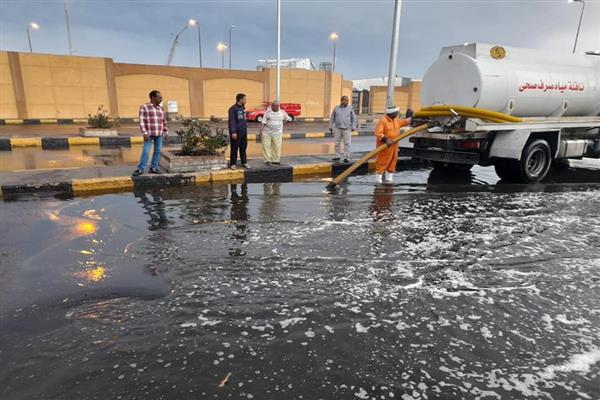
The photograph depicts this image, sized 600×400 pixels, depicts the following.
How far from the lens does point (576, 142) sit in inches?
360

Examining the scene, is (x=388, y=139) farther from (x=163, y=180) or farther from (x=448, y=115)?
(x=163, y=180)

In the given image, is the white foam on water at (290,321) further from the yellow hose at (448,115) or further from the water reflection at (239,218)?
the yellow hose at (448,115)

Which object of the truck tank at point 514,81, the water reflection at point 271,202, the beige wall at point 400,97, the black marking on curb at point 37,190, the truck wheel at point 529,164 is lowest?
the water reflection at point 271,202

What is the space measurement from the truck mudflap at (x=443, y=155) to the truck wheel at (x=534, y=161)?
107cm

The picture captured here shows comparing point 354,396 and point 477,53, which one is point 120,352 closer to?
point 354,396

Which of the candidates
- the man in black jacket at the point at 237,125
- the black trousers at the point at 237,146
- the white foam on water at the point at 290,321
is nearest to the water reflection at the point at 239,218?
the black trousers at the point at 237,146

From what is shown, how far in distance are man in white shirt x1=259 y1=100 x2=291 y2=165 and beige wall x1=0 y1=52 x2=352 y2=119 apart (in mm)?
21689

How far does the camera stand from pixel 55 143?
43.8 ft

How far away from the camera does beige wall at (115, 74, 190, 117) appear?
27.1m

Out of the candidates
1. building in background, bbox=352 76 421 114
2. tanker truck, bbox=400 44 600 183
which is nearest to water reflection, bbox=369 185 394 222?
tanker truck, bbox=400 44 600 183

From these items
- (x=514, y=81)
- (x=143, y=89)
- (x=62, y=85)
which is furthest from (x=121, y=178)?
(x=143, y=89)

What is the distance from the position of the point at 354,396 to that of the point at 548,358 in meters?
1.35

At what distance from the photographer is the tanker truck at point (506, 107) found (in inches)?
313

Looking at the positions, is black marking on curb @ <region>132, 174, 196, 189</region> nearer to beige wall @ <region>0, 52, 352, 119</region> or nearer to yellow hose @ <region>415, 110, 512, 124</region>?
yellow hose @ <region>415, 110, 512, 124</region>
